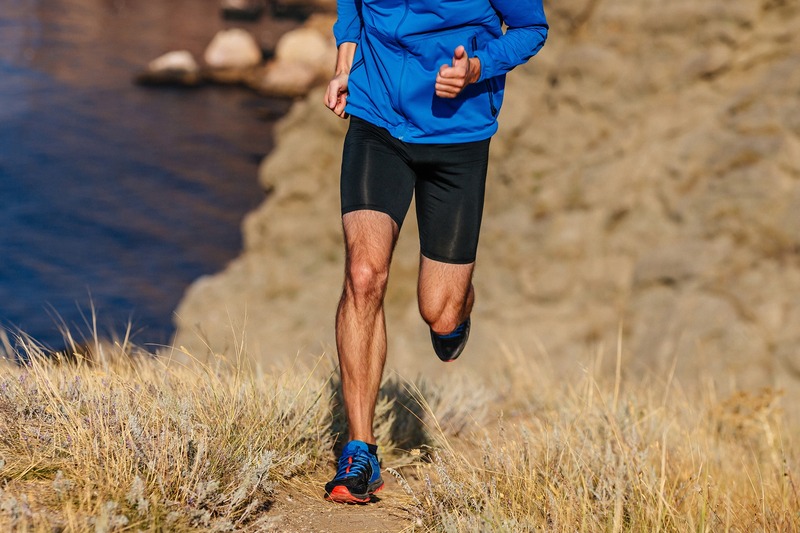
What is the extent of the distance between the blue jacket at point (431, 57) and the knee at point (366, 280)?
0.56 meters

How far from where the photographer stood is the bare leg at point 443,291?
13.8ft

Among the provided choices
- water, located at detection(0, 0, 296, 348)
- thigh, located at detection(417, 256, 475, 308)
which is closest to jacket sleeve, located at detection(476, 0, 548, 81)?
thigh, located at detection(417, 256, 475, 308)

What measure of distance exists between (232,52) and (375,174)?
84.5 feet

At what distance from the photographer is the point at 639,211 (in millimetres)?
9500

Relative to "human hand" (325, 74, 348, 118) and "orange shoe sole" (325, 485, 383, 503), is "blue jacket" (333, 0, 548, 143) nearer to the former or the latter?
"human hand" (325, 74, 348, 118)

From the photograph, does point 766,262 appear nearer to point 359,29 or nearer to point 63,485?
point 359,29

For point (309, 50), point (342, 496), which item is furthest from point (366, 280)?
point (309, 50)

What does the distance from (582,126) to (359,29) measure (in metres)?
6.57

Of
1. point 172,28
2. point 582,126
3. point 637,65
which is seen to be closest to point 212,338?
point 582,126

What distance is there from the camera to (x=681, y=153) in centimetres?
933

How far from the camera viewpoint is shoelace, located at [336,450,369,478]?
3689 mm

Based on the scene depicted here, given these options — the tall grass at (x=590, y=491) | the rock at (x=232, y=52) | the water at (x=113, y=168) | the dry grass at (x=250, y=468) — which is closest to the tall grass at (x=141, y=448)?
the dry grass at (x=250, y=468)

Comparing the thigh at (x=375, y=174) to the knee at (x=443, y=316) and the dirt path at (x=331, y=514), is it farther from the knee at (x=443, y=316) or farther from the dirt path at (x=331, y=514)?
the dirt path at (x=331, y=514)

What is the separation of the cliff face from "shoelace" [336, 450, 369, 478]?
4347mm
